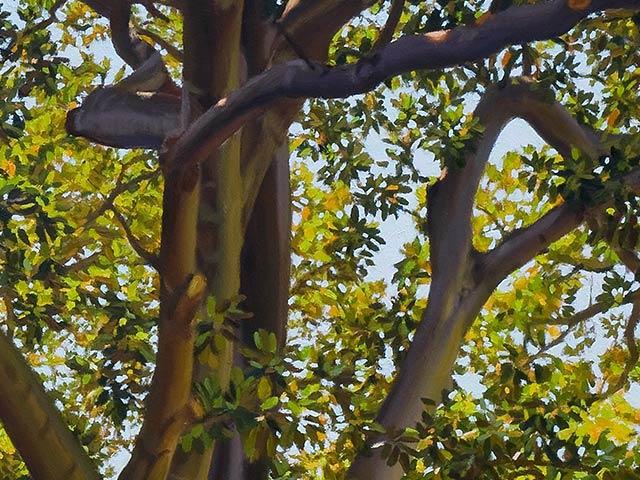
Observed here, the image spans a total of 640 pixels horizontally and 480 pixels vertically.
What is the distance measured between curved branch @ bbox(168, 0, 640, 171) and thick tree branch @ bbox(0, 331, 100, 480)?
1630mm

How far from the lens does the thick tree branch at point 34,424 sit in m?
5.57

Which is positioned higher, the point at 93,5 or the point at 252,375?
the point at 93,5

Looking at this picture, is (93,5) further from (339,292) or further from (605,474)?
(605,474)

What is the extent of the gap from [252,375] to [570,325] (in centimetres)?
429

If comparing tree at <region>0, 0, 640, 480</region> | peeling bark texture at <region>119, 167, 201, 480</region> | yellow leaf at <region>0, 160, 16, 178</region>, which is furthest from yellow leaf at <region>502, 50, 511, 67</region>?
yellow leaf at <region>0, 160, 16, 178</region>

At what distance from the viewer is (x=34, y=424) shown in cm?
561

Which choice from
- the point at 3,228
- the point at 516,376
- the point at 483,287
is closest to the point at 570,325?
the point at 483,287

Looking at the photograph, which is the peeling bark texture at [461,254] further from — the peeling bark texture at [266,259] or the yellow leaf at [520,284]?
the yellow leaf at [520,284]

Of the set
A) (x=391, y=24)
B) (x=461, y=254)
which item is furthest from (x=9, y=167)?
(x=391, y=24)

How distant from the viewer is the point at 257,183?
7.61 metres

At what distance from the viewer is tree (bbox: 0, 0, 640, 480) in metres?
5.36

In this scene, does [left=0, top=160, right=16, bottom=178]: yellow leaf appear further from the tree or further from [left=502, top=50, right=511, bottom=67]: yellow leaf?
[left=502, top=50, right=511, bottom=67]: yellow leaf

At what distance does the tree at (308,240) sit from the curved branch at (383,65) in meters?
0.01

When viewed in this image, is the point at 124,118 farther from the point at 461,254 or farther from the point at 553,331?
the point at 553,331
